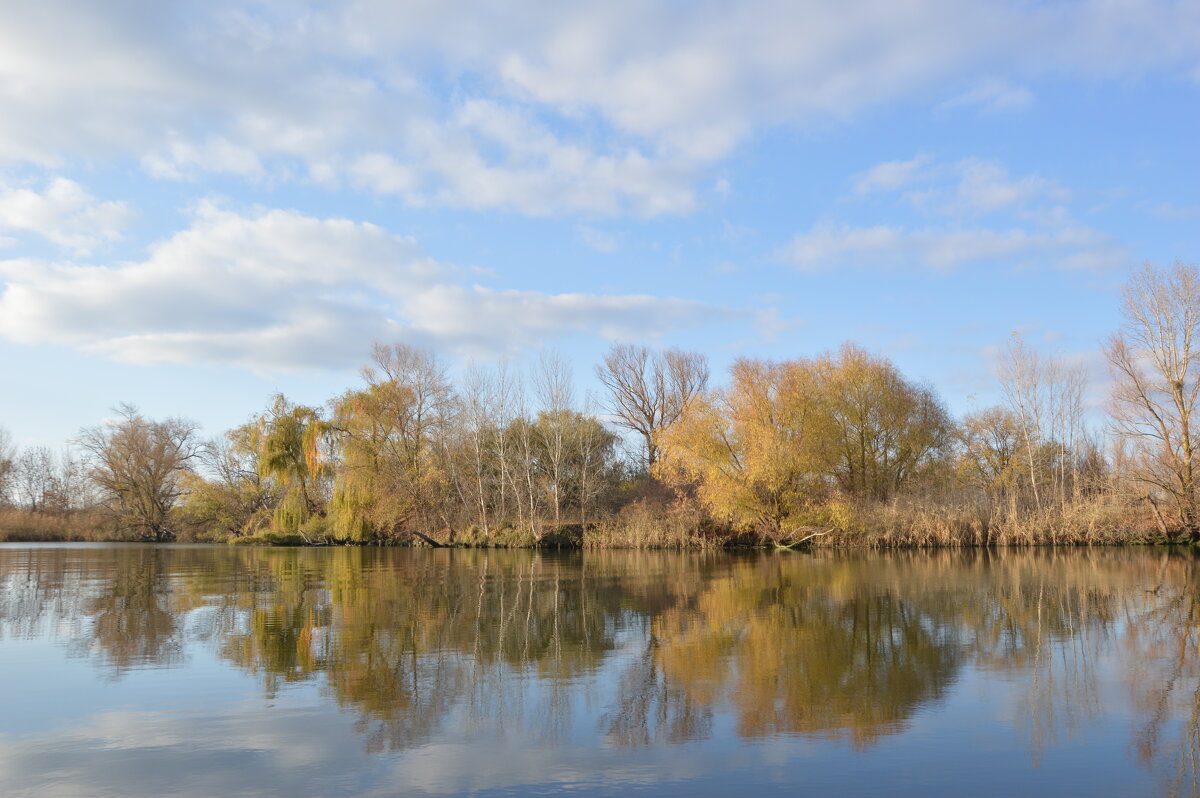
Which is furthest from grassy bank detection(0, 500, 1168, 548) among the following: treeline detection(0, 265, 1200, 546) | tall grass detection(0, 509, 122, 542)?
tall grass detection(0, 509, 122, 542)

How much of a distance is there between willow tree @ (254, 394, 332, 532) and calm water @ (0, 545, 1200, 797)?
31.3 meters

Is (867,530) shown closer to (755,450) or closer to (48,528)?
(755,450)

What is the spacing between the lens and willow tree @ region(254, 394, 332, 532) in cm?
4653

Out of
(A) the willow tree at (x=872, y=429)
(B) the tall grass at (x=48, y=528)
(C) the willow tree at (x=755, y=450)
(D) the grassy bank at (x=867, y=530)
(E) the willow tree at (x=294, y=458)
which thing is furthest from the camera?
(B) the tall grass at (x=48, y=528)

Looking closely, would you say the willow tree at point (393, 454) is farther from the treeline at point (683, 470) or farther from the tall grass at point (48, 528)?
the tall grass at point (48, 528)

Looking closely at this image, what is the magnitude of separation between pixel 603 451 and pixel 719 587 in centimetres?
3278

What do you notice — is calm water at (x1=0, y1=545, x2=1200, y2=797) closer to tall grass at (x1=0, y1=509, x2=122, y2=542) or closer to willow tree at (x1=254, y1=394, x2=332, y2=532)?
willow tree at (x1=254, y1=394, x2=332, y2=532)

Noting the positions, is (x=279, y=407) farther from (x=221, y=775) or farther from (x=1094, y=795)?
(x=1094, y=795)

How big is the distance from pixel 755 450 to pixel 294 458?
91.5 ft

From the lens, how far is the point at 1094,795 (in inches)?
199

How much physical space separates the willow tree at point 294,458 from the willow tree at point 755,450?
67.6 feet

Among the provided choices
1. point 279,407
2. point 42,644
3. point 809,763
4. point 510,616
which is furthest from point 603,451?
point 809,763

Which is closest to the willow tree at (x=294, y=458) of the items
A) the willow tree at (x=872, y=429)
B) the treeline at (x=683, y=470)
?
the treeline at (x=683, y=470)

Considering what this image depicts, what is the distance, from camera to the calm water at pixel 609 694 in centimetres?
554
